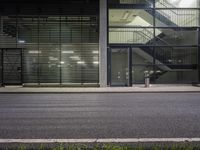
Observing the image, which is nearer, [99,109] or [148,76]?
[99,109]

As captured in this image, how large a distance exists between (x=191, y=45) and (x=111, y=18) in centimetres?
572

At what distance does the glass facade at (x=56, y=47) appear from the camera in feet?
80.8

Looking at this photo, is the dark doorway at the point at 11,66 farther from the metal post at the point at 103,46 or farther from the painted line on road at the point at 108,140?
the painted line on road at the point at 108,140

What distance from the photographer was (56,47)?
24672 millimetres

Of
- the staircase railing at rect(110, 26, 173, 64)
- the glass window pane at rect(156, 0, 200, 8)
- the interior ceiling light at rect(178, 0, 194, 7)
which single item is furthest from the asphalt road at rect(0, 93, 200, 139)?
the interior ceiling light at rect(178, 0, 194, 7)

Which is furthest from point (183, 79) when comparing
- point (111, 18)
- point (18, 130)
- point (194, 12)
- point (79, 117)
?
point (18, 130)

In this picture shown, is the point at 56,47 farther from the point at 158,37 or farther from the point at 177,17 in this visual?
the point at 177,17

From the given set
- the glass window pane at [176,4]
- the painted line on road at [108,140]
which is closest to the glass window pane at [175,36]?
the glass window pane at [176,4]

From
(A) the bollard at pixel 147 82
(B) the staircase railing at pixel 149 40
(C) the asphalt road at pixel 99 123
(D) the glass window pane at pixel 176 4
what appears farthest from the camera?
(D) the glass window pane at pixel 176 4

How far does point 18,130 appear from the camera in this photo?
Answer: 27.7 ft

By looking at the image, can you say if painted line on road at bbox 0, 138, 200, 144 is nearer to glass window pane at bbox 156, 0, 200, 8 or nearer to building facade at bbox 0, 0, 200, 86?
building facade at bbox 0, 0, 200, 86

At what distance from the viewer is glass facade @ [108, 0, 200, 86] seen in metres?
24.5

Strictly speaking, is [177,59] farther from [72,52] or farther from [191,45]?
[72,52]

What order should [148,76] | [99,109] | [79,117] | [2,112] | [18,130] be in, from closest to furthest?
[18,130], [79,117], [2,112], [99,109], [148,76]
